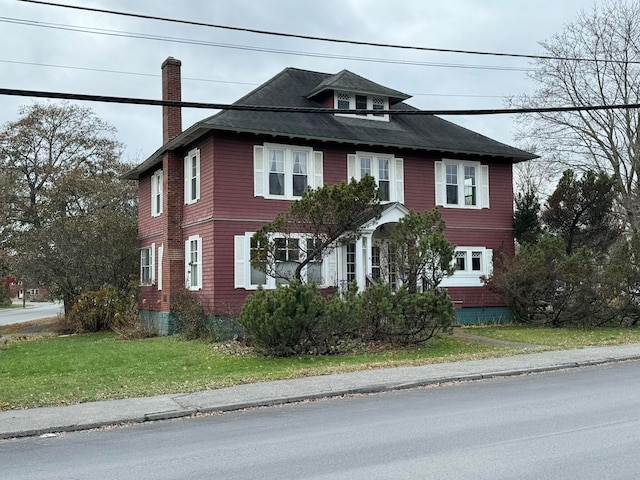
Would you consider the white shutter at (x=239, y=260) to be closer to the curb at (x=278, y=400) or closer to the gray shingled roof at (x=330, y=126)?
the gray shingled roof at (x=330, y=126)

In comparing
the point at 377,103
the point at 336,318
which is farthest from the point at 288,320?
the point at 377,103

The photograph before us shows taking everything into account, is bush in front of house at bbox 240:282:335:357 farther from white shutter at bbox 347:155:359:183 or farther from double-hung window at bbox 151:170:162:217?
double-hung window at bbox 151:170:162:217

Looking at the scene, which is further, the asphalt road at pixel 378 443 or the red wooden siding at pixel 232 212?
the red wooden siding at pixel 232 212

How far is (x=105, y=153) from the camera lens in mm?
40719

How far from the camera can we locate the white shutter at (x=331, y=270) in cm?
2186

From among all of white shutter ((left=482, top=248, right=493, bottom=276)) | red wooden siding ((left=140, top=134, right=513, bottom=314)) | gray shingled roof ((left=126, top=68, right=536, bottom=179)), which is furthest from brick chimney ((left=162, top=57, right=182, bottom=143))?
white shutter ((left=482, top=248, right=493, bottom=276))

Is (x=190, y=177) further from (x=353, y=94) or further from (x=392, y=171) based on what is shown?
(x=392, y=171)

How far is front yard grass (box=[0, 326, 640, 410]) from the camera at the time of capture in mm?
11773

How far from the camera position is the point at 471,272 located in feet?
81.3

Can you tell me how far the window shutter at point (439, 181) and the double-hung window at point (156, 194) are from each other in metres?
10.2

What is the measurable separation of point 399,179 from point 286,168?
14.2 feet

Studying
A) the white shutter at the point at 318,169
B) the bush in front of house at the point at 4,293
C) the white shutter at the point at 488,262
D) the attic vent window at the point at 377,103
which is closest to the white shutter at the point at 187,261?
the white shutter at the point at 318,169

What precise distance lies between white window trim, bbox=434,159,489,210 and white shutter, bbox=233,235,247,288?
7695mm

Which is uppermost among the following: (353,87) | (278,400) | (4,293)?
(353,87)
